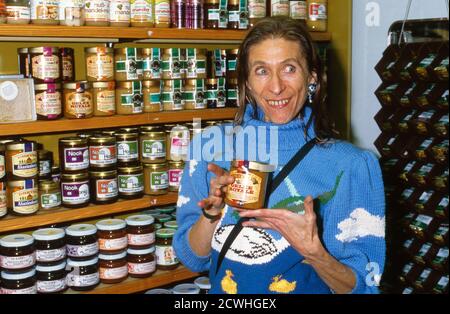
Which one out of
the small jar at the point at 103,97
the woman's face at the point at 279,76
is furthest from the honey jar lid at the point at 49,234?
the woman's face at the point at 279,76

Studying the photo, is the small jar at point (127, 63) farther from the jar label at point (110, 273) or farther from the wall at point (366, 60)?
the wall at point (366, 60)

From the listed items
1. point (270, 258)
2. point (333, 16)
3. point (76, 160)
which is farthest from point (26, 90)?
point (333, 16)

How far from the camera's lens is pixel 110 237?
2133mm

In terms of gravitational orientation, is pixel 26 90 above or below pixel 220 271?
above

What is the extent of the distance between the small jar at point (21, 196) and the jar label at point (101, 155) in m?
0.23

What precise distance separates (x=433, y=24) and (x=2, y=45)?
5.59 ft

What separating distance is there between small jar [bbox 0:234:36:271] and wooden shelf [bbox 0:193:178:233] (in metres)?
0.05

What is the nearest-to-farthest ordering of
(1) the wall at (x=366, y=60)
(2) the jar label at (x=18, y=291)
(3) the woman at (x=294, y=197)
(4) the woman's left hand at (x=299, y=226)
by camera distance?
(4) the woman's left hand at (x=299, y=226) < (3) the woman at (x=294, y=197) < (2) the jar label at (x=18, y=291) < (1) the wall at (x=366, y=60)

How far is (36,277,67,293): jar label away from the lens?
1.98 m

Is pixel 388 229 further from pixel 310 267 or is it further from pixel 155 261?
pixel 155 261

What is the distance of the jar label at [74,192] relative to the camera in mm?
2014

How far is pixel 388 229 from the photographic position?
6.16 feet

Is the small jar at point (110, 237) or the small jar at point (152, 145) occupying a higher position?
the small jar at point (152, 145)

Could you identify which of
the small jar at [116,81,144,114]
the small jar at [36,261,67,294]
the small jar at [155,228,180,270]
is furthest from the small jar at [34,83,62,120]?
the small jar at [155,228,180,270]
